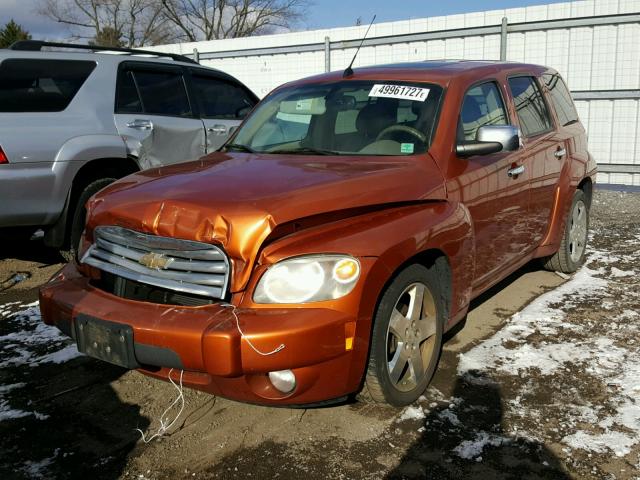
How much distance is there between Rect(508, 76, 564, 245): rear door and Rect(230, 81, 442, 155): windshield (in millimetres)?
1034

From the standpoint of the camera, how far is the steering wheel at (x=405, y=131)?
11.8 ft

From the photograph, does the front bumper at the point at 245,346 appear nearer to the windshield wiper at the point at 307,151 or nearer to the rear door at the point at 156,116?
the windshield wiper at the point at 307,151

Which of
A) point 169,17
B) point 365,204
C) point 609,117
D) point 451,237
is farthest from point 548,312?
point 169,17

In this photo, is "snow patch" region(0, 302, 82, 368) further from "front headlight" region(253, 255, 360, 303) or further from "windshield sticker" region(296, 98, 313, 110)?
"windshield sticker" region(296, 98, 313, 110)

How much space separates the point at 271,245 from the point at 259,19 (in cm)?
4211

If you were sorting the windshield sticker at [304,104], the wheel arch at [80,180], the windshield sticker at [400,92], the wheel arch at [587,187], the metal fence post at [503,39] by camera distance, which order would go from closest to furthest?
the windshield sticker at [400,92]
the windshield sticker at [304,104]
the wheel arch at [80,180]
the wheel arch at [587,187]
the metal fence post at [503,39]

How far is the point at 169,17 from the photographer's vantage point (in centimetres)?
4050

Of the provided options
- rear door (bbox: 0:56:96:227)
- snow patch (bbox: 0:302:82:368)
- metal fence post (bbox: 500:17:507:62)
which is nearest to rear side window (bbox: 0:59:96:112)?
rear door (bbox: 0:56:96:227)

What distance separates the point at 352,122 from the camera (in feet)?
12.6

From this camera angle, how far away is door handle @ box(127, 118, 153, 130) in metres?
5.80

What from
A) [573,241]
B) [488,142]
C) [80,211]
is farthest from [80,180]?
[573,241]

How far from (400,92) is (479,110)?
58 cm

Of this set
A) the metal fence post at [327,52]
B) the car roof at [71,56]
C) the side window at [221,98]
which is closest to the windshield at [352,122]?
the car roof at [71,56]

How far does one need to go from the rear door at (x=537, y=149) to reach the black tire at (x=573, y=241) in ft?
1.93
